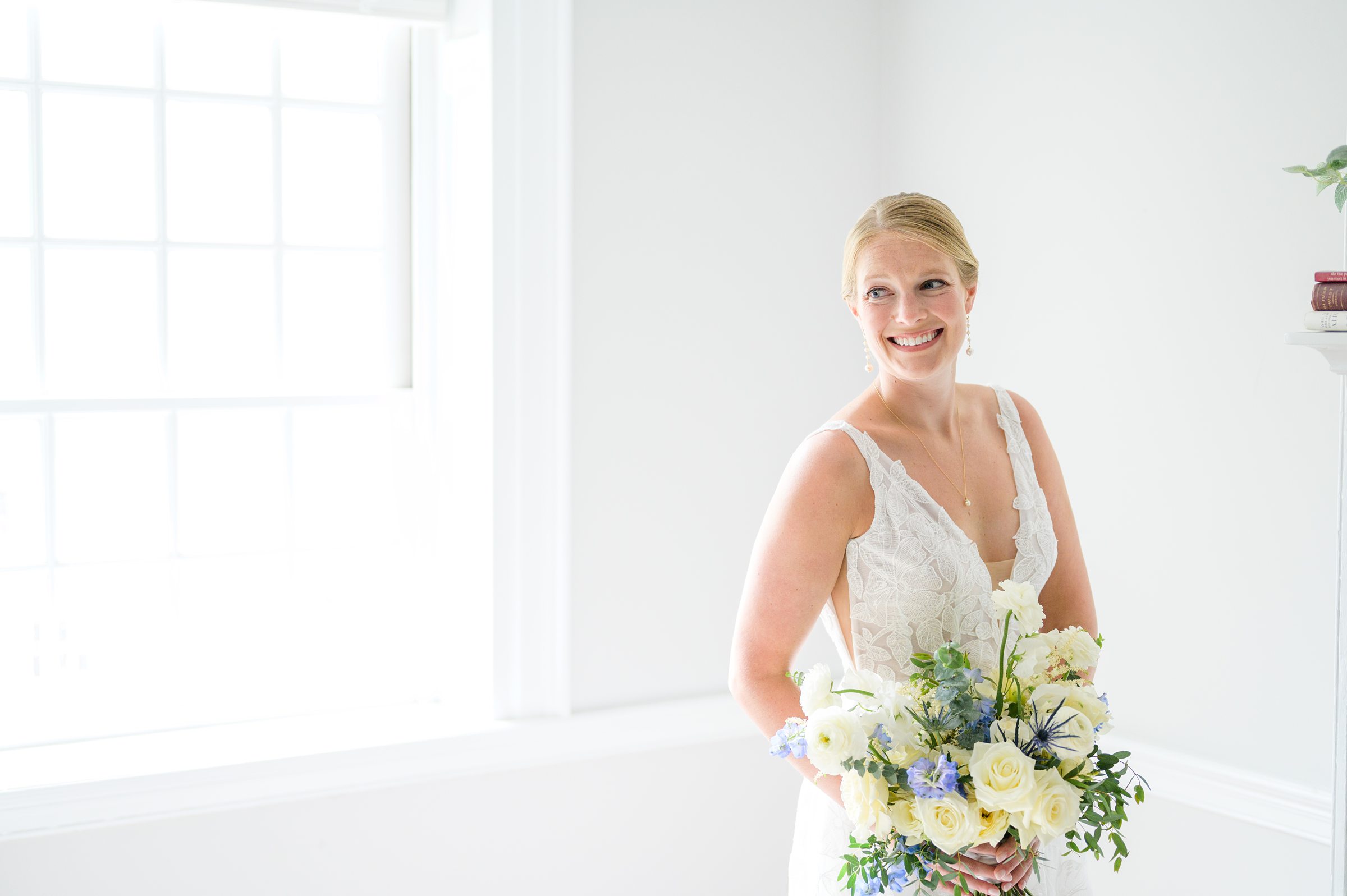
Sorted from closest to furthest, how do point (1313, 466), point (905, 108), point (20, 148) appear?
point (1313, 466) → point (20, 148) → point (905, 108)

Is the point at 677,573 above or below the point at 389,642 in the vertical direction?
above

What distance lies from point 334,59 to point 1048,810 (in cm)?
254

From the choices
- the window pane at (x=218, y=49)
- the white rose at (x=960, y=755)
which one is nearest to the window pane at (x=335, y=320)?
the window pane at (x=218, y=49)

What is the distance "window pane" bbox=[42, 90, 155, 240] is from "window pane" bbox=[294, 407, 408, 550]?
0.64m

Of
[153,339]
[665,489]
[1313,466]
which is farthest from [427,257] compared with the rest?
[1313,466]

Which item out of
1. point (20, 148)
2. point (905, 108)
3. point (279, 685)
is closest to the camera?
point (20, 148)

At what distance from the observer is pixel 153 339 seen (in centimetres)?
278

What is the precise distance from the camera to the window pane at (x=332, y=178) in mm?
2896

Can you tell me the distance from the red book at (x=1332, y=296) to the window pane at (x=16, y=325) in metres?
2.76

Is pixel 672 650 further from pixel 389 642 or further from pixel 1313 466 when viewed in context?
pixel 1313 466

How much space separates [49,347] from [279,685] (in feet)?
3.39

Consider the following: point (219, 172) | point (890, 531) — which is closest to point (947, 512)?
point (890, 531)

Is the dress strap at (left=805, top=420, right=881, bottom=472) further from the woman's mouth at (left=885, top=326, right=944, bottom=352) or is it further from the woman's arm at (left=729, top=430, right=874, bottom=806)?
the woman's mouth at (left=885, top=326, right=944, bottom=352)

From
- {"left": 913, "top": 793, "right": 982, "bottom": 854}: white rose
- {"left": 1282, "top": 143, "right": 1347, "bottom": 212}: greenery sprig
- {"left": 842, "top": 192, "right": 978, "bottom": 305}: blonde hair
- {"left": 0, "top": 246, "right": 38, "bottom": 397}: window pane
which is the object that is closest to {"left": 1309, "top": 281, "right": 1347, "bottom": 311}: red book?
{"left": 1282, "top": 143, "right": 1347, "bottom": 212}: greenery sprig
